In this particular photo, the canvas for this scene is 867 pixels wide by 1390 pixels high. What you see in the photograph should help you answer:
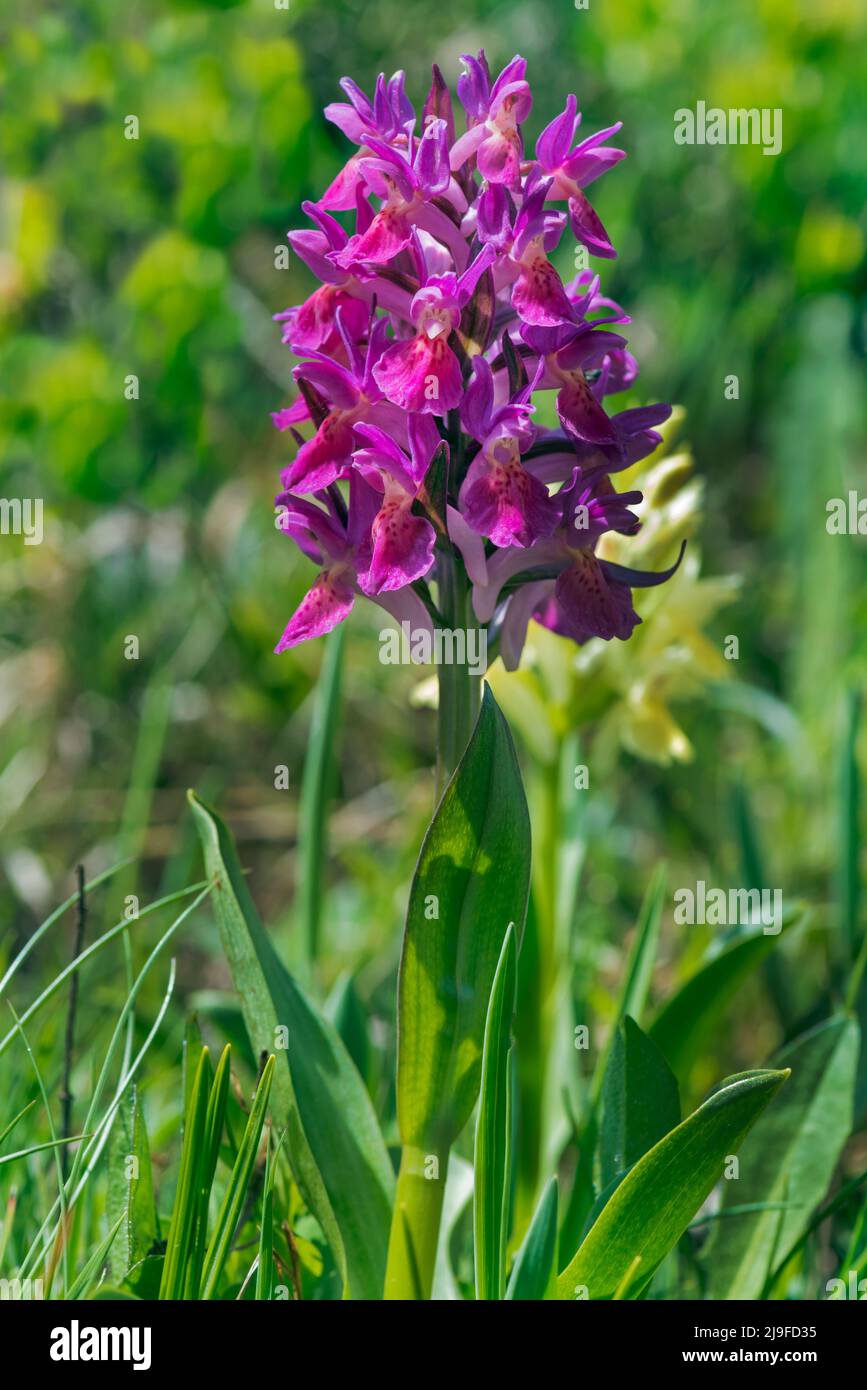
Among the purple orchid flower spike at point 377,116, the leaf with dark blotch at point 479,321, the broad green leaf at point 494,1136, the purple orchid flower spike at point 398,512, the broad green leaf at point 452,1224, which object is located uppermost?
the purple orchid flower spike at point 377,116

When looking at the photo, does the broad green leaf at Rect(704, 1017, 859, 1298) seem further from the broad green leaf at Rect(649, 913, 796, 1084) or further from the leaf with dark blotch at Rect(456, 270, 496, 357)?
the leaf with dark blotch at Rect(456, 270, 496, 357)

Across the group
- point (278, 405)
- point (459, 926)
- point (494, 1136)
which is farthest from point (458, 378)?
point (278, 405)

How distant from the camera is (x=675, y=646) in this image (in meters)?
1.58

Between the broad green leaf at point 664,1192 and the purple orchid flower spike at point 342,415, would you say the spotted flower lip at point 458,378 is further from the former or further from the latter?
the broad green leaf at point 664,1192

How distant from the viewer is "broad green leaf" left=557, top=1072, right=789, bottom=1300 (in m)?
0.88

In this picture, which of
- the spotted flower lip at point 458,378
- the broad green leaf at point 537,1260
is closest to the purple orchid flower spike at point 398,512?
the spotted flower lip at point 458,378

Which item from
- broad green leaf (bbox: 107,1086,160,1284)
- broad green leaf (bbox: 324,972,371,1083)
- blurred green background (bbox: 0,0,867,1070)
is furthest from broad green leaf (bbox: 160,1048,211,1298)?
blurred green background (bbox: 0,0,867,1070)

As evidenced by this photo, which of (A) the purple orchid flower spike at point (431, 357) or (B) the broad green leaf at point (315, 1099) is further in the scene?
(B) the broad green leaf at point (315, 1099)

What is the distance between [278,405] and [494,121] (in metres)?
2.32

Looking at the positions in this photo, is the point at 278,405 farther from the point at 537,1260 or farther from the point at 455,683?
the point at 537,1260

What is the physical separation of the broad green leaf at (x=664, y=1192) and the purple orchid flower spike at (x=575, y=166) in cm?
60

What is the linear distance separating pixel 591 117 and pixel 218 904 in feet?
8.91

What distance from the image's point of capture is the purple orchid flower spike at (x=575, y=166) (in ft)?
3.14

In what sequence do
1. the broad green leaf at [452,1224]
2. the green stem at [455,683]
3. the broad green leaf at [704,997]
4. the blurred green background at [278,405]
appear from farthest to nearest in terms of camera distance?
the blurred green background at [278,405] → the broad green leaf at [704,997] → the broad green leaf at [452,1224] → the green stem at [455,683]
